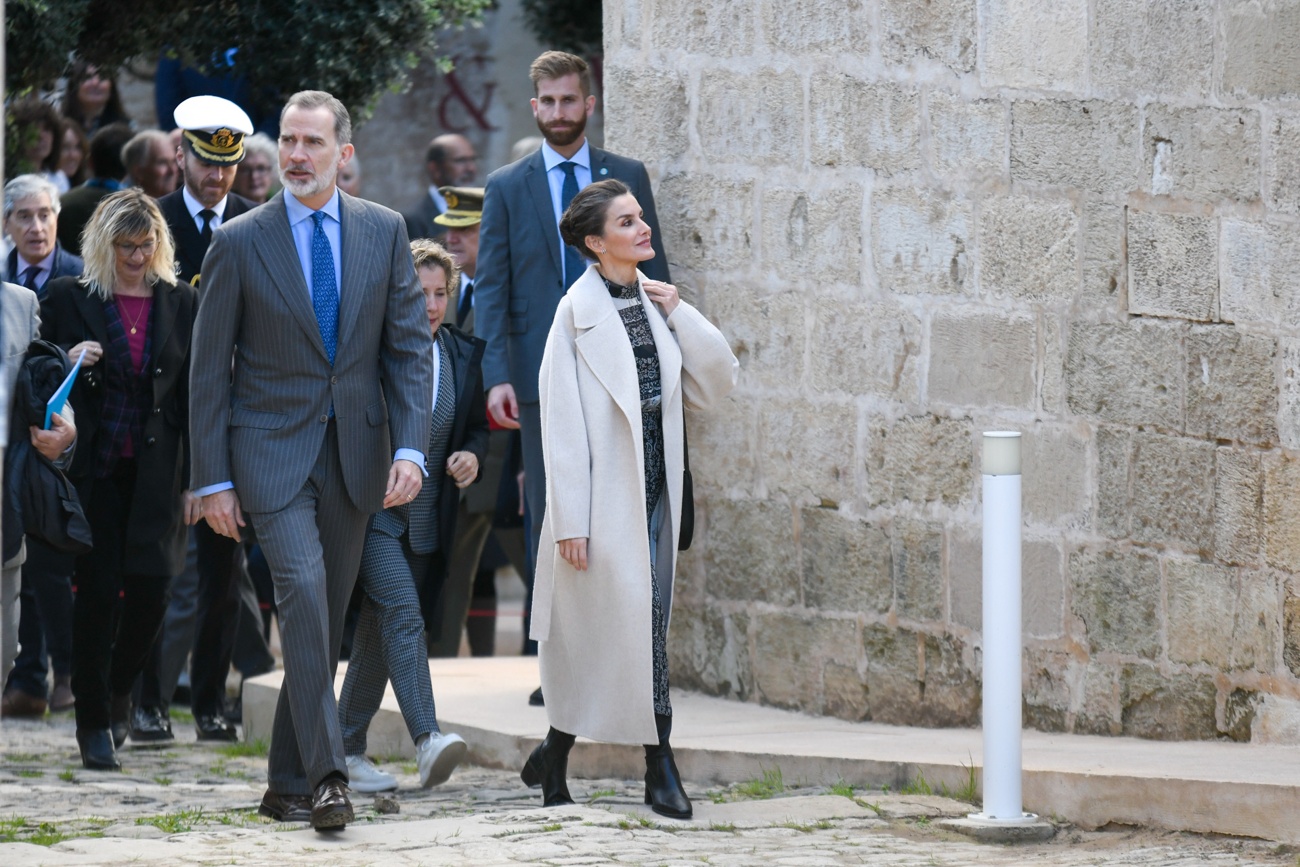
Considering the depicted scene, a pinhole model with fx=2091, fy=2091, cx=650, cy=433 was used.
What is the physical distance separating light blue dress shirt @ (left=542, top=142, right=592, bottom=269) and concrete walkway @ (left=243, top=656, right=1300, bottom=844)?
67.5 inches

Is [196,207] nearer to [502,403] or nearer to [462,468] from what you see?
[502,403]

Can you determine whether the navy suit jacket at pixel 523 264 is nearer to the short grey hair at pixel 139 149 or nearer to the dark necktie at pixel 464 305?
the dark necktie at pixel 464 305

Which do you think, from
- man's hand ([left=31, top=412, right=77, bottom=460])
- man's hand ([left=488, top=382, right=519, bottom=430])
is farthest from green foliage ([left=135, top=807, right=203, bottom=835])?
man's hand ([left=488, top=382, right=519, bottom=430])

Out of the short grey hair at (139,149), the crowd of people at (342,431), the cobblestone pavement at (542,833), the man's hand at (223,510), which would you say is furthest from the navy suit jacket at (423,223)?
the man's hand at (223,510)

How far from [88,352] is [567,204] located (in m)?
1.76

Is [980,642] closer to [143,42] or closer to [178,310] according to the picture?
[178,310]

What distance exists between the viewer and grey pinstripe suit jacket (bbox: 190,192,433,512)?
223 inches

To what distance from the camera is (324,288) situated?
578 centimetres

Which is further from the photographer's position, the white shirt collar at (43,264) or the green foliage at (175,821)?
the white shirt collar at (43,264)

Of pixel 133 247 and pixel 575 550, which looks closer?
pixel 575 550

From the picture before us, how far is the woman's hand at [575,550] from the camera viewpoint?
5.82m

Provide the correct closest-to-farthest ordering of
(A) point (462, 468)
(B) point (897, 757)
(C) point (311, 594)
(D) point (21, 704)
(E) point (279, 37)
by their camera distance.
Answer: (C) point (311, 594), (B) point (897, 757), (A) point (462, 468), (D) point (21, 704), (E) point (279, 37)

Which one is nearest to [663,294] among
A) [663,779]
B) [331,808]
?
[663,779]

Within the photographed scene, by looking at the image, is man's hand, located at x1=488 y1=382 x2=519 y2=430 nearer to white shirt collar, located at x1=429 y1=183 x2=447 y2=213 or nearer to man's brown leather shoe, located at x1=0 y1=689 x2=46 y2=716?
man's brown leather shoe, located at x1=0 y1=689 x2=46 y2=716
